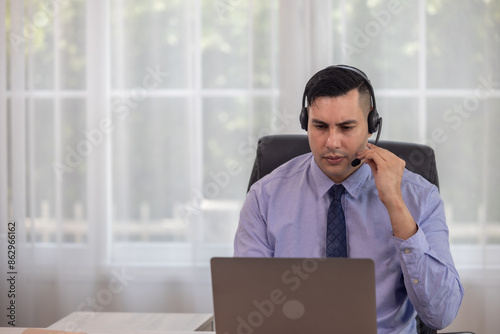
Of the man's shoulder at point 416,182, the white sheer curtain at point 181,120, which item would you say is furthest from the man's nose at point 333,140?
the white sheer curtain at point 181,120

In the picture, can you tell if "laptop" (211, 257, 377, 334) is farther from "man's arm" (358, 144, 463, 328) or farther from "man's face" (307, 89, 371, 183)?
"man's face" (307, 89, 371, 183)

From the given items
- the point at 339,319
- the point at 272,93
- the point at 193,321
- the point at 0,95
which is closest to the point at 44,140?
the point at 0,95

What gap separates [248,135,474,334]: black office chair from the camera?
5.36 feet

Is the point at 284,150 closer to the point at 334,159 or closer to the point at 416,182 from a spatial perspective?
the point at 334,159

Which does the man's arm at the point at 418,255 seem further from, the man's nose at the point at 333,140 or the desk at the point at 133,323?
the desk at the point at 133,323

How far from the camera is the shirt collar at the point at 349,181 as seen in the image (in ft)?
5.07

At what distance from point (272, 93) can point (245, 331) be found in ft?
5.30

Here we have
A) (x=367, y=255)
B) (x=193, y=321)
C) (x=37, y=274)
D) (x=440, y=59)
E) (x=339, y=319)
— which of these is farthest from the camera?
(x=37, y=274)

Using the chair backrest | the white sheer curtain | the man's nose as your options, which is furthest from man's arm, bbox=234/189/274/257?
the white sheer curtain

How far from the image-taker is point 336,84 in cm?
149

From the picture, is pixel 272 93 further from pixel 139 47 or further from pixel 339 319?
pixel 339 319

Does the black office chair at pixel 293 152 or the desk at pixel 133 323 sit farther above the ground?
the black office chair at pixel 293 152

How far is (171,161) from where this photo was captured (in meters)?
2.63

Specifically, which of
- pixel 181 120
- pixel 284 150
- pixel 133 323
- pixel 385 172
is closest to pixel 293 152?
pixel 284 150
